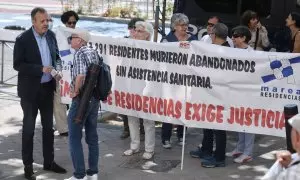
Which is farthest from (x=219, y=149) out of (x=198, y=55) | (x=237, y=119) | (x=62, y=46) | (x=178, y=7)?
(x=178, y=7)

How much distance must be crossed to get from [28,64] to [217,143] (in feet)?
7.97

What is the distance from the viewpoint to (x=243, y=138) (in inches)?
291

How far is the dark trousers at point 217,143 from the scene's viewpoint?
702cm

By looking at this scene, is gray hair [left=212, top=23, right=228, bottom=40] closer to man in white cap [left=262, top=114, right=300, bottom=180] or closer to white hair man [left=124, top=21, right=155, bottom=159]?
white hair man [left=124, top=21, right=155, bottom=159]

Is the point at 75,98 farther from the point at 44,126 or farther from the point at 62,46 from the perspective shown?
the point at 62,46

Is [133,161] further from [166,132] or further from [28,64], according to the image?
[28,64]

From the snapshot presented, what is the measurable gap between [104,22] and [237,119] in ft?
58.4

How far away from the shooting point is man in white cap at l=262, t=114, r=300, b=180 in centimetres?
351

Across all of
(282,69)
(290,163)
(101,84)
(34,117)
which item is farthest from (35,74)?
(290,163)

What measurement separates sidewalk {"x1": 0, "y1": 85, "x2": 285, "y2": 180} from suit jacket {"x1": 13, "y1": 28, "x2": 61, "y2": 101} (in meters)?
1.00

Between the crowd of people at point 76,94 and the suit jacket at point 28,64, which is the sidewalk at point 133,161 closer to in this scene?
the crowd of people at point 76,94

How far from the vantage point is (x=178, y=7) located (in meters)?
11.0

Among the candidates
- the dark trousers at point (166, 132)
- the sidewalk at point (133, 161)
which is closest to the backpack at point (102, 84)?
the sidewalk at point (133, 161)

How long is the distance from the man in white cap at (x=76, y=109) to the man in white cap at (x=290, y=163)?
2799 millimetres
